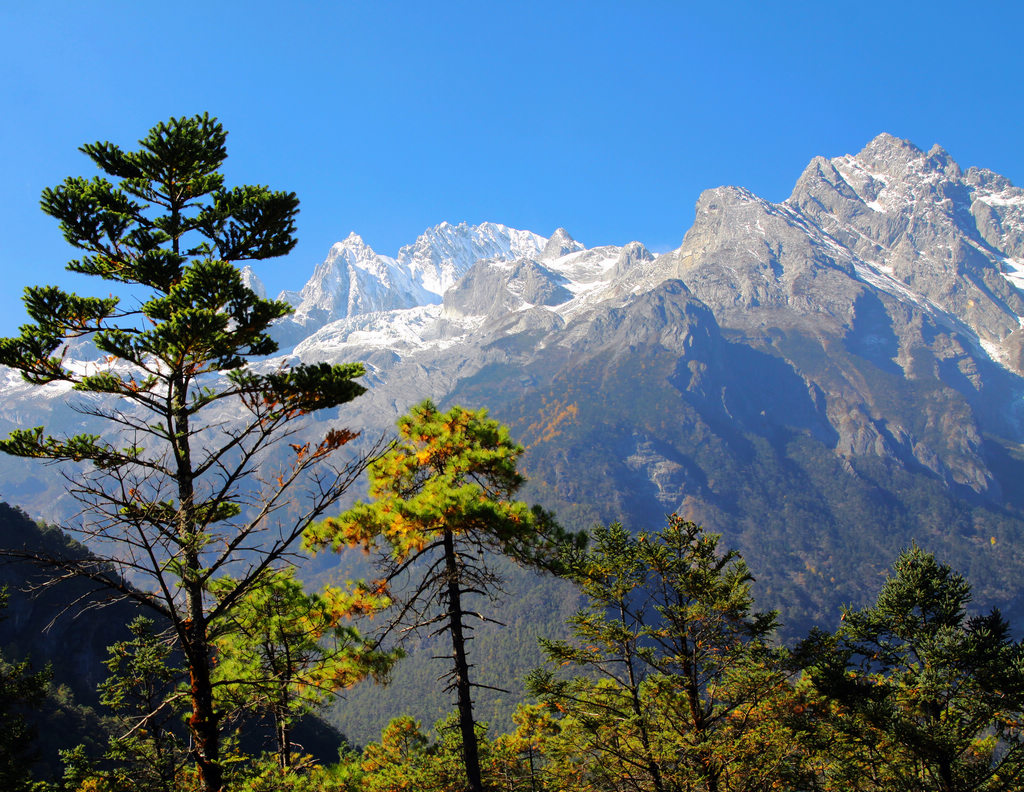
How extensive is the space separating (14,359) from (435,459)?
8009mm

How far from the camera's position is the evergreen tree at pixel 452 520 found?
12031mm

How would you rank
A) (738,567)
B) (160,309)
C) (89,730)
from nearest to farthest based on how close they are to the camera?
1. (160,309)
2. (738,567)
3. (89,730)

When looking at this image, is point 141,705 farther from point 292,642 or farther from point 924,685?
point 924,685

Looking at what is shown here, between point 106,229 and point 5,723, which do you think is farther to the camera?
point 5,723

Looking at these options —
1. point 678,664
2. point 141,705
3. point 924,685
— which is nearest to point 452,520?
point 678,664

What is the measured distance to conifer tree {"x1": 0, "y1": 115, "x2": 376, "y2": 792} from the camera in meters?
7.90

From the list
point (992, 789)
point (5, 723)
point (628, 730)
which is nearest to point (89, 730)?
point (5, 723)

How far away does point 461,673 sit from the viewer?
13.1 m

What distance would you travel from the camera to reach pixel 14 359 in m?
8.02

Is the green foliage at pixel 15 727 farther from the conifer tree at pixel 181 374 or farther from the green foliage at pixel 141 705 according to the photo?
the conifer tree at pixel 181 374

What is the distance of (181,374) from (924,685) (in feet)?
65.6

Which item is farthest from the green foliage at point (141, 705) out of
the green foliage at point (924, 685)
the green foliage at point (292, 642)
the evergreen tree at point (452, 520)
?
the green foliage at point (924, 685)

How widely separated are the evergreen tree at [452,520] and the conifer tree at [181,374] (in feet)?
10.1

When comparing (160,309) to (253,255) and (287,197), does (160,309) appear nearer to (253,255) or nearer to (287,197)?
(253,255)
